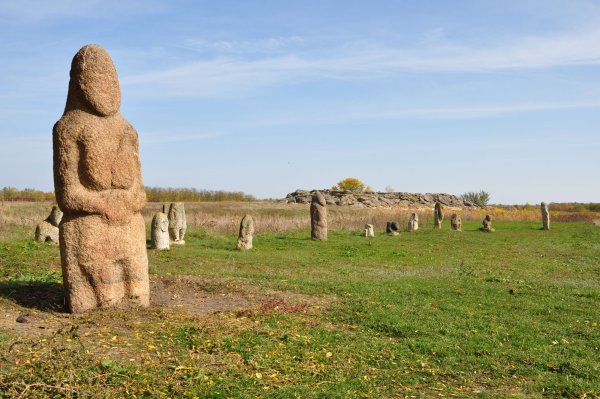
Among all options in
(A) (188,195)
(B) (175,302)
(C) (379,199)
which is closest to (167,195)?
(A) (188,195)

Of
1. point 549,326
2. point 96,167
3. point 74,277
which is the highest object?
point 96,167

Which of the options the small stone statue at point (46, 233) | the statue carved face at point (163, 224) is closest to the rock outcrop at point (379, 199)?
the statue carved face at point (163, 224)

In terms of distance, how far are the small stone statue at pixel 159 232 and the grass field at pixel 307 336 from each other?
420 centimetres

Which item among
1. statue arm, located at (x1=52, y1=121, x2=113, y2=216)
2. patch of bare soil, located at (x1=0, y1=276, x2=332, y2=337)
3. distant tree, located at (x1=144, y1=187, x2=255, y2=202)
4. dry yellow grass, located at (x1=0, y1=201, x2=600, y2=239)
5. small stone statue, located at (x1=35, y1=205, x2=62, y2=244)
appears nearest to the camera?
patch of bare soil, located at (x1=0, y1=276, x2=332, y2=337)

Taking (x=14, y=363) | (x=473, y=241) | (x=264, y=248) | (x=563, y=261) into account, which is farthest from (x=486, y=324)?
(x=473, y=241)

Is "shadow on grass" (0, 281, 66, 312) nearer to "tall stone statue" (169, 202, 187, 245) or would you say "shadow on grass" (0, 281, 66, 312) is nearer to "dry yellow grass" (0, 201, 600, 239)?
"tall stone statue" (169, 202, 187, 245)

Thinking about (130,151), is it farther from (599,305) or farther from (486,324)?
(599,305)

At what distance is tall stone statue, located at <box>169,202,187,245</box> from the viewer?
2503cm

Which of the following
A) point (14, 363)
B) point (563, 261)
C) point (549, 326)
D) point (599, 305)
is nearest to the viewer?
point (14, 363)

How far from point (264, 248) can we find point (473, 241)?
1077 centimetres

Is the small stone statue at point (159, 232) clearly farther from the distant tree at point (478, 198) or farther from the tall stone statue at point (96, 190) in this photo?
the distant tree at point (478, 198)

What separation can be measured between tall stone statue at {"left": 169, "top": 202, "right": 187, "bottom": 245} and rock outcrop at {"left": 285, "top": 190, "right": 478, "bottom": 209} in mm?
32903

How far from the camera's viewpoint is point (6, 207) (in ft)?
109

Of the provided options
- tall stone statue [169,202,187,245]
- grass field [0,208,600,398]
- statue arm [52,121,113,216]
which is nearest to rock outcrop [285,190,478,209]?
tall stone statue [169,202,187,245]
